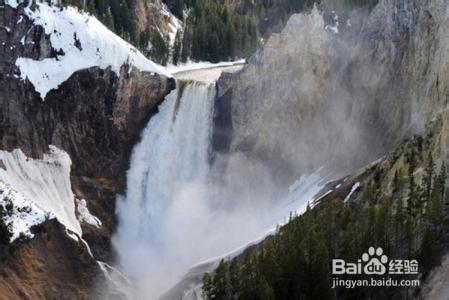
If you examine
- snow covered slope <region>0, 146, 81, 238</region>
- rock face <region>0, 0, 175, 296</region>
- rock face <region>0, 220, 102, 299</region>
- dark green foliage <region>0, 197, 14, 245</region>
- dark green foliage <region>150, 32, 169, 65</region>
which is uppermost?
dark green foliage <region>150, 32, 169, 65</region>

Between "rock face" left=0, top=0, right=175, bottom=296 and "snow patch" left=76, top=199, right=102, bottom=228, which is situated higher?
"rock face" left=0, top=0, right=175, bottom=296

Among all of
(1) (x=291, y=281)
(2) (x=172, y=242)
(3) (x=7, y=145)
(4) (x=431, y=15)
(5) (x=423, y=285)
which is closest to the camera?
(5) (x=423, y=285)

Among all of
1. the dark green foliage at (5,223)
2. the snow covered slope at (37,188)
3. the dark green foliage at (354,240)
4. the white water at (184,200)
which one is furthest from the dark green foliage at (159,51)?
the dark green foliage at (354,240)

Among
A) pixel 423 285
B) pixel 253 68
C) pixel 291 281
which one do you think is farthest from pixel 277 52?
pixel 423 285

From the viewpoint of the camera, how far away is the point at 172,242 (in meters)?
59.2

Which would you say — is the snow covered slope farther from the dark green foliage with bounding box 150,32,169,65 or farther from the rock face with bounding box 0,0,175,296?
the dark green foliage with bounding box 150,32,169,65

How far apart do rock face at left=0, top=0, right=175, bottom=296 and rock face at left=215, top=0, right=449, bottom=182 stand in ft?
28.3

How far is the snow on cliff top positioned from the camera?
58.7m

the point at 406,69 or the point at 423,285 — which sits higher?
the point at 406,69

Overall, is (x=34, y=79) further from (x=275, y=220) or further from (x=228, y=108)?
(x=275, y=220)

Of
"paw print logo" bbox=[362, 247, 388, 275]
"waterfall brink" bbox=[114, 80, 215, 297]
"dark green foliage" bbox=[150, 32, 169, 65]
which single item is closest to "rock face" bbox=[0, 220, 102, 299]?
"waterfall brink" bbox=[114, 80, 215, 297]

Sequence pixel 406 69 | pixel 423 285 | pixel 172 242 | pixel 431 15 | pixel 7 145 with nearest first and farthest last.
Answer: pixel 423 285 < pixel 431 15 < pixel 406 69 < pixel 7 145 < pixel 172 242

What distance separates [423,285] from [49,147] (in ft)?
109

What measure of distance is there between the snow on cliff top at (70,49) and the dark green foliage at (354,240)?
79.3 ft
